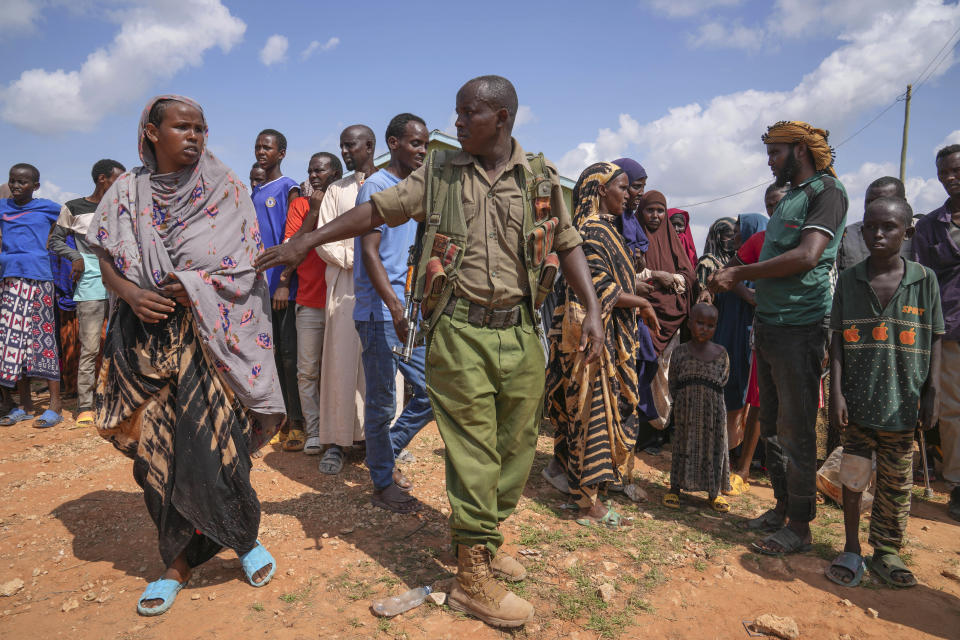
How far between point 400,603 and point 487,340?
1.31 meters

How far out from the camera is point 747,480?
16.4 ft

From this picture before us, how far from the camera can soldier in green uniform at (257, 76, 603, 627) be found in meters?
2.62

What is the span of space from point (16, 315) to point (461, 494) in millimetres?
6170

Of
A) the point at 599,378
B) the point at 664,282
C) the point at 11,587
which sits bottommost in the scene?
the point at 11,587

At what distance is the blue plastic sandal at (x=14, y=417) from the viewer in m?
6.21

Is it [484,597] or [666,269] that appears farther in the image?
[666,269]

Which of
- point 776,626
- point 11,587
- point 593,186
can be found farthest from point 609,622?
point 11,587

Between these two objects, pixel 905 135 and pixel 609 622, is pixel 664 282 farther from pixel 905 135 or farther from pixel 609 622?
pixel 905 135

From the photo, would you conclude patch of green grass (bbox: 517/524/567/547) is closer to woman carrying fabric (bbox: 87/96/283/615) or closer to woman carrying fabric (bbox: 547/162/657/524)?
woman carrying fabric (bbox: 547/162/657/524)

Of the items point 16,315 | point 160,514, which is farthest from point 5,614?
point 16,315

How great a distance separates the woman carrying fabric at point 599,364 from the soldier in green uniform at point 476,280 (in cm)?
126

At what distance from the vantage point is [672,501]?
172 inches

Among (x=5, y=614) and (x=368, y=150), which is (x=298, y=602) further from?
(x=368, y=150)

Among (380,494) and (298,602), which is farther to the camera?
(380,494)
